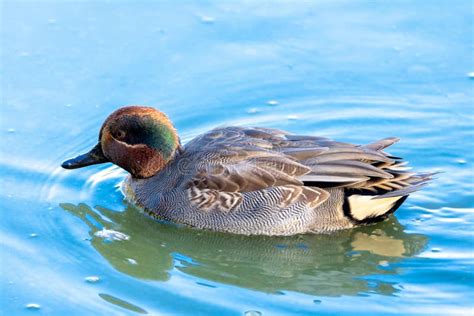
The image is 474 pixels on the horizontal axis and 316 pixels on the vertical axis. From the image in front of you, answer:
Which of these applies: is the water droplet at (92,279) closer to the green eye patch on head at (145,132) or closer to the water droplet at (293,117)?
the green eye patch on head at (145,132)

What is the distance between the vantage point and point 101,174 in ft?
33.9

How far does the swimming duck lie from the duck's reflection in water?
119 millimetres

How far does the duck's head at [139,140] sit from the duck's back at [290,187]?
0.42 meters

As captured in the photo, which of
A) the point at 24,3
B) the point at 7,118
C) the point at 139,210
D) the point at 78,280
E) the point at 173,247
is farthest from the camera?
the point at 24,3

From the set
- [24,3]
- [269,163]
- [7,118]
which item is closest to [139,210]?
[269,163]

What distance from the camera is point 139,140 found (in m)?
9.65

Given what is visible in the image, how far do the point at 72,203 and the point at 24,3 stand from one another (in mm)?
4376

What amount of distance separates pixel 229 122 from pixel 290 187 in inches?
80.2

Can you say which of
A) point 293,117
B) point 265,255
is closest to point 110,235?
point 265,255

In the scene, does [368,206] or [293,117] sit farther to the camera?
[293,117]

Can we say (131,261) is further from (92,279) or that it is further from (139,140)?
(139,140)

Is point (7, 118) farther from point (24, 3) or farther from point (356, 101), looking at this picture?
point (356, 101)

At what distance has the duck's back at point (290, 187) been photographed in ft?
29.7

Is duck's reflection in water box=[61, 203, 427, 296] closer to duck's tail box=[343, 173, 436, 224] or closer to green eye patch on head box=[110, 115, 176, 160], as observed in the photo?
duck's tail box=[343, 173, 436, 224]
